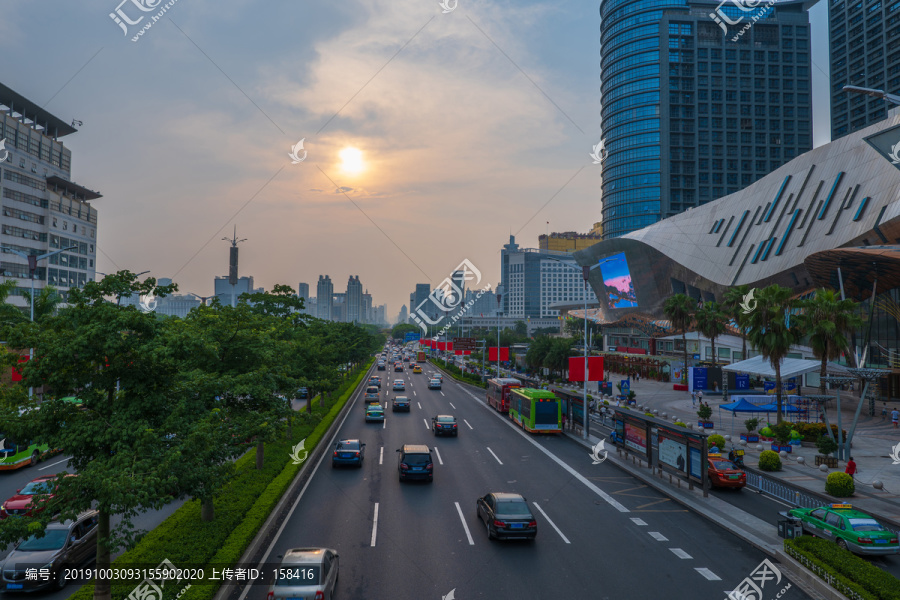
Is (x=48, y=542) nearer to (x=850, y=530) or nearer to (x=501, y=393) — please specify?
(x=850, y=530)

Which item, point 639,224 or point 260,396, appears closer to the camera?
point 260,396

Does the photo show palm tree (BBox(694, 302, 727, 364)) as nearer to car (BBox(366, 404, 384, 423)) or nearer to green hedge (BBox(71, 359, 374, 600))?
car (BBox(366, 404, 384, 423))

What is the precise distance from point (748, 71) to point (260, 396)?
175851mm

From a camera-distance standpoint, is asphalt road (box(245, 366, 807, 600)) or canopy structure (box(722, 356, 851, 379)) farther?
canopy structure (box(722, 356, 851, 379))

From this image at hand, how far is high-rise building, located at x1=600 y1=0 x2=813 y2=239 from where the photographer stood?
14688cm

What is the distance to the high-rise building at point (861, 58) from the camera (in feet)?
454

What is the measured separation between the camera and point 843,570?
13633 millimetres

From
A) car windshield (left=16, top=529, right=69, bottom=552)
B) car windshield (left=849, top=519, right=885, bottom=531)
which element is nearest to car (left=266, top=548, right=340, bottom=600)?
car windshield (left=16, top=529, right=69, bottom=552)

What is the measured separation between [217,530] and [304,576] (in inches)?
200

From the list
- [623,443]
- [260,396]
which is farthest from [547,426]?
[260,396]

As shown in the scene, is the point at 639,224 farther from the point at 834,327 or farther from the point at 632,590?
the point at 632,590

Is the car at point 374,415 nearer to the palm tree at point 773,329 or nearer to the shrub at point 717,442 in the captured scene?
the shrub at point 717,442

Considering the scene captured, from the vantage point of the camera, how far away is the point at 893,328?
173 ft

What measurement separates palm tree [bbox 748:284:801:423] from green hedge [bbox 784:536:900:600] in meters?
23.3
